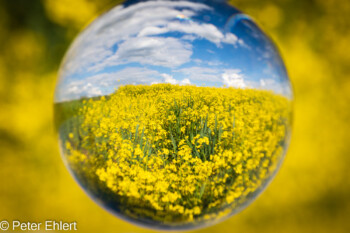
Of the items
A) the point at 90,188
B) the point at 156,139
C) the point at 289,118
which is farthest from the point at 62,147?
the point at 289,118

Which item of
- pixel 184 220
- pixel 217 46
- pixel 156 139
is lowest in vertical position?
pixel 184 220

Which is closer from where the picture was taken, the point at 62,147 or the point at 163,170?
the point at 163,170

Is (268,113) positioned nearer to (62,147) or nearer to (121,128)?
(121,128)

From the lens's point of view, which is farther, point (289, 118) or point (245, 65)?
point (289, 118)

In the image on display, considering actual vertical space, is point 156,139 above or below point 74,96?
below

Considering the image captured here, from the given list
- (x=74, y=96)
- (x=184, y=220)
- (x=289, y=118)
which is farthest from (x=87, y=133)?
(x=289, y=118)

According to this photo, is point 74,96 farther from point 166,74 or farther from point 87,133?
point 166,74
